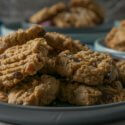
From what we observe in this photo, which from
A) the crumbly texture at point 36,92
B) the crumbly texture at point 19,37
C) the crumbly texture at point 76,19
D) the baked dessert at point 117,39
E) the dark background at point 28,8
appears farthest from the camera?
the dark background at point 28,8

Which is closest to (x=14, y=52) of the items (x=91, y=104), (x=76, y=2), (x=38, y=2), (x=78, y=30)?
(x=91, y=104)

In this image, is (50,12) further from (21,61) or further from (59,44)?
(21,61)

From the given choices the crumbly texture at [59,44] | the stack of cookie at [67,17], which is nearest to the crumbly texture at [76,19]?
the stack of cookie at [67,17]

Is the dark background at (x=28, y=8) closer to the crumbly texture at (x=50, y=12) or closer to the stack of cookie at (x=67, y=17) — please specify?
the stack of cookie at (x=67, y=17)

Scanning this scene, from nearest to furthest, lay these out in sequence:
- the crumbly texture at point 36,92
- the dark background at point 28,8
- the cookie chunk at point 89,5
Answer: the crumbly texture at point 36,92 < the cookie chunk at point 89,5 < the dark background at point 28,8

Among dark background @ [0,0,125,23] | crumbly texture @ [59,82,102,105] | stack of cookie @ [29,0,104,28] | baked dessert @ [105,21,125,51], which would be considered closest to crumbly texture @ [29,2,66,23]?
stack of cookie @ [29,0,104,28]

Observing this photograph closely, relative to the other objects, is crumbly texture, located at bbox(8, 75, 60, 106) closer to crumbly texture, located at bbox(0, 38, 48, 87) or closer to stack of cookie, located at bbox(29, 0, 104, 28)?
crumbly texture, located at bbox(0, 38, 48, 87)

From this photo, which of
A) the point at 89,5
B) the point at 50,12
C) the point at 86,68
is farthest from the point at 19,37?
the point at 89,5
